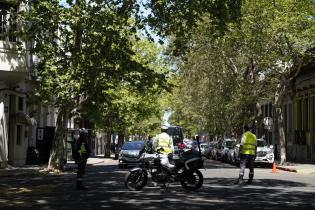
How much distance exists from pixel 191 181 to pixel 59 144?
1366 centimetres

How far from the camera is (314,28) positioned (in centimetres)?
3291

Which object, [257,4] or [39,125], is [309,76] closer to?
[257,4]

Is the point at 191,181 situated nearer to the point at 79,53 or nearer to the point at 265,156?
the point at 79,53

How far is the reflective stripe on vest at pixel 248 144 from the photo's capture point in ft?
67.4

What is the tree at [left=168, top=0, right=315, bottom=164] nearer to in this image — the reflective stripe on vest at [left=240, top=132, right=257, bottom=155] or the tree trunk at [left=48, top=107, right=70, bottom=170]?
the reflective stripe on vest at [left=240, top=132, right=257, bottom=155]

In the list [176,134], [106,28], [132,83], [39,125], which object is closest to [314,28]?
[132,83]

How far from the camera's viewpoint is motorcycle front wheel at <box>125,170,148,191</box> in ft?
56.8

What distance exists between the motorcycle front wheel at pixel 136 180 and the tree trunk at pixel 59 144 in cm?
1234

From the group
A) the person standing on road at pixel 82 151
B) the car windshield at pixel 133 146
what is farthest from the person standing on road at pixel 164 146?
the car windshield at pixel 133 146

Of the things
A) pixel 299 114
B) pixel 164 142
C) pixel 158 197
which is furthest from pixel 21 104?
pixel 299 114

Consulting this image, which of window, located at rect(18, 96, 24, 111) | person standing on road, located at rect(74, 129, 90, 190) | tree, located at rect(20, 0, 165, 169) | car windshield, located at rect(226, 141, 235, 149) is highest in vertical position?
tree, located at rect(20, 0, 165, 169)

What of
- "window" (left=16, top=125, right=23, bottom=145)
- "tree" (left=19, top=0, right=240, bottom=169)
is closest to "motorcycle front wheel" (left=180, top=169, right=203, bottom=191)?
"tree" (left=19, top=0, right=240, bottom=169)

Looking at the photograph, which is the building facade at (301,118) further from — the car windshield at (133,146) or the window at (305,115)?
the car windshield at (133,146)

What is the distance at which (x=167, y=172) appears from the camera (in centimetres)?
1777
